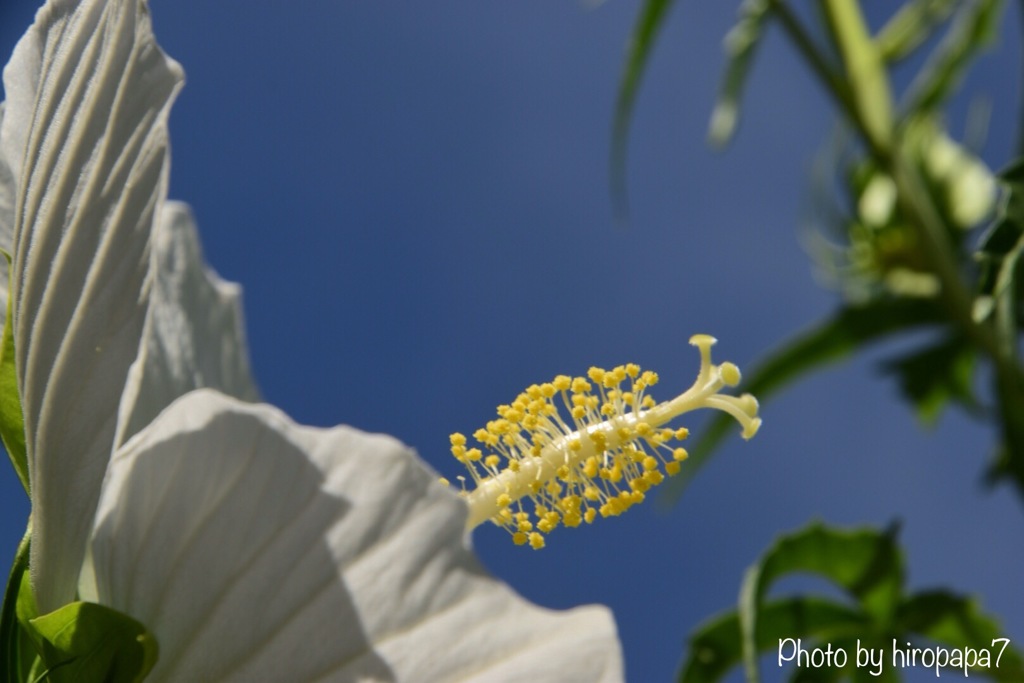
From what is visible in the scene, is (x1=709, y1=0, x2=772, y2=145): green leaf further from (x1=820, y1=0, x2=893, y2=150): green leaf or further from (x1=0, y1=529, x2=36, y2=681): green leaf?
(x1=0, y1=529, x2=36, y2=681): green leaf

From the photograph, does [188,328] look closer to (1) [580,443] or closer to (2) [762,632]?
(1) [580,443]

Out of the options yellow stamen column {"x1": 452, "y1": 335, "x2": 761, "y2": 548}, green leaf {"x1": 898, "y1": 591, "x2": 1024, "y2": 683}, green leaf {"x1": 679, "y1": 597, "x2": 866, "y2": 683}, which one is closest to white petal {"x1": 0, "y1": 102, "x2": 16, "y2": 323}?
yellow stamen column {"x1": 452, "y1": 335, "x2": 761, "y2": 548}

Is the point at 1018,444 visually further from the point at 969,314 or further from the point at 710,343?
the point at 710,343

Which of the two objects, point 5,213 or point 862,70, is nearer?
point 5,213

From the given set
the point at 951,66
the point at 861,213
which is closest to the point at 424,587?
the point at 951,66

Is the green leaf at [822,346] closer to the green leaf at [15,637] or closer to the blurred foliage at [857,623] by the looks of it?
the blurred foliage at [857,623]

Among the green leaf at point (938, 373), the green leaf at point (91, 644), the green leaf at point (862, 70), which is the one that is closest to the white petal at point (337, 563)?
the green leaf at point (91, 644)

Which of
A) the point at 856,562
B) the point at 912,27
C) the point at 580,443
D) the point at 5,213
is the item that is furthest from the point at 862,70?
the point at 5,213
